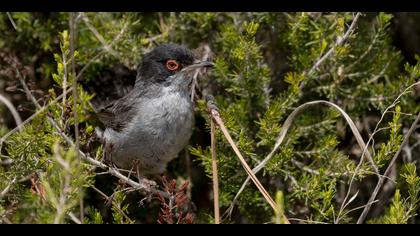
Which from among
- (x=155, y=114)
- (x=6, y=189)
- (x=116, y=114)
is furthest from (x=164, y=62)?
(x=6, y=189)

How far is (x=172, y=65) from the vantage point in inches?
196

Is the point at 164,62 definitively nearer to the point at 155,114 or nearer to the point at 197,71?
the point at 197,71

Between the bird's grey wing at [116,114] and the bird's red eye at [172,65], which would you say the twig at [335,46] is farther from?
the bird's grey wing at [116,114]

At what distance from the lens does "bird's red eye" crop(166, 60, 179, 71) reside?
16.3ft

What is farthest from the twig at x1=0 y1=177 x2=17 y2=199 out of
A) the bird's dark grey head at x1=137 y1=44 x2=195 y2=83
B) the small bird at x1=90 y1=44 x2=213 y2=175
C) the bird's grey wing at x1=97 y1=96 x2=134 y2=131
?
the bird's dark grey head at x1=137 y1=44 x2=195 y2=83

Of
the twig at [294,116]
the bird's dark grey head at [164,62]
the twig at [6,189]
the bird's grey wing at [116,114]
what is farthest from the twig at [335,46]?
the twig at [6,189]

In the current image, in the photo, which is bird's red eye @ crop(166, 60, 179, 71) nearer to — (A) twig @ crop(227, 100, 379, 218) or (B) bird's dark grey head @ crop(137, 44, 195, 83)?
(B) bird's dark grey head @ crop(137, 44, 195, 83)

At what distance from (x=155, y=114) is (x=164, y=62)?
17.2 inches

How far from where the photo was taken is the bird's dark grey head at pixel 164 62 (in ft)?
16.2

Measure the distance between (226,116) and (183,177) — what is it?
144cm

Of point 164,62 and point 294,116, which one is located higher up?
point 164,62

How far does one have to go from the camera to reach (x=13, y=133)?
385 centimetres
